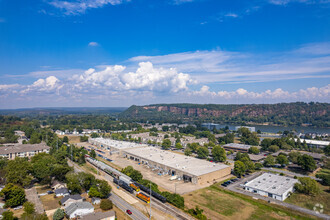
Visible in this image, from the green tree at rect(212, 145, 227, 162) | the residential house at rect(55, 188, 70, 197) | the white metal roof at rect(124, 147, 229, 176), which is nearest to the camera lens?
the residential house at rect(55, 188, 70, 197)

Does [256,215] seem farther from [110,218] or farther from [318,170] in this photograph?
Answer: [318,170]

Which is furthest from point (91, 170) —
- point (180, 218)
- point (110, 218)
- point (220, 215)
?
point (220, 215)

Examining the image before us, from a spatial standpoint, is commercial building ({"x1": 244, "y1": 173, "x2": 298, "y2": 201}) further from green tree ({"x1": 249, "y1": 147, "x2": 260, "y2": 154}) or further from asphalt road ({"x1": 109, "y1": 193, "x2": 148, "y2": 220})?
green tree ({"x1": 249, "y1": 147, "x2": 260, "y2": 154})

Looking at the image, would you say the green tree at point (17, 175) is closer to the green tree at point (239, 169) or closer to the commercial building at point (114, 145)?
the commercial building at point (114, 145)

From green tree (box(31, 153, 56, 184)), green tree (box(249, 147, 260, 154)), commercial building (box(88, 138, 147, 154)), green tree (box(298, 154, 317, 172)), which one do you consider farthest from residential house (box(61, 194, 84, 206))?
green tree (box(249, 147, 260, 154))

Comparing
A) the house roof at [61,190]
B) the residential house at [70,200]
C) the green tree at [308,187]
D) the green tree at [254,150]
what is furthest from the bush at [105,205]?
the green tree at [254,150]

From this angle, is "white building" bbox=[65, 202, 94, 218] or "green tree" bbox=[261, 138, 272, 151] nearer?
"white building" bbox=[65, 202, 94, 218]

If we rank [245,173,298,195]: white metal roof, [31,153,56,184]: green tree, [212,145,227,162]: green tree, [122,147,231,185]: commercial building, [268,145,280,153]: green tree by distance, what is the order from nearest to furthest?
[245,173,298,195]: white metal roof < [31,153,56,184]: green tree < [122,147,231,185]: commercial building < [212,145,227,162]: green tree < [268,145,280,153]: green tree
